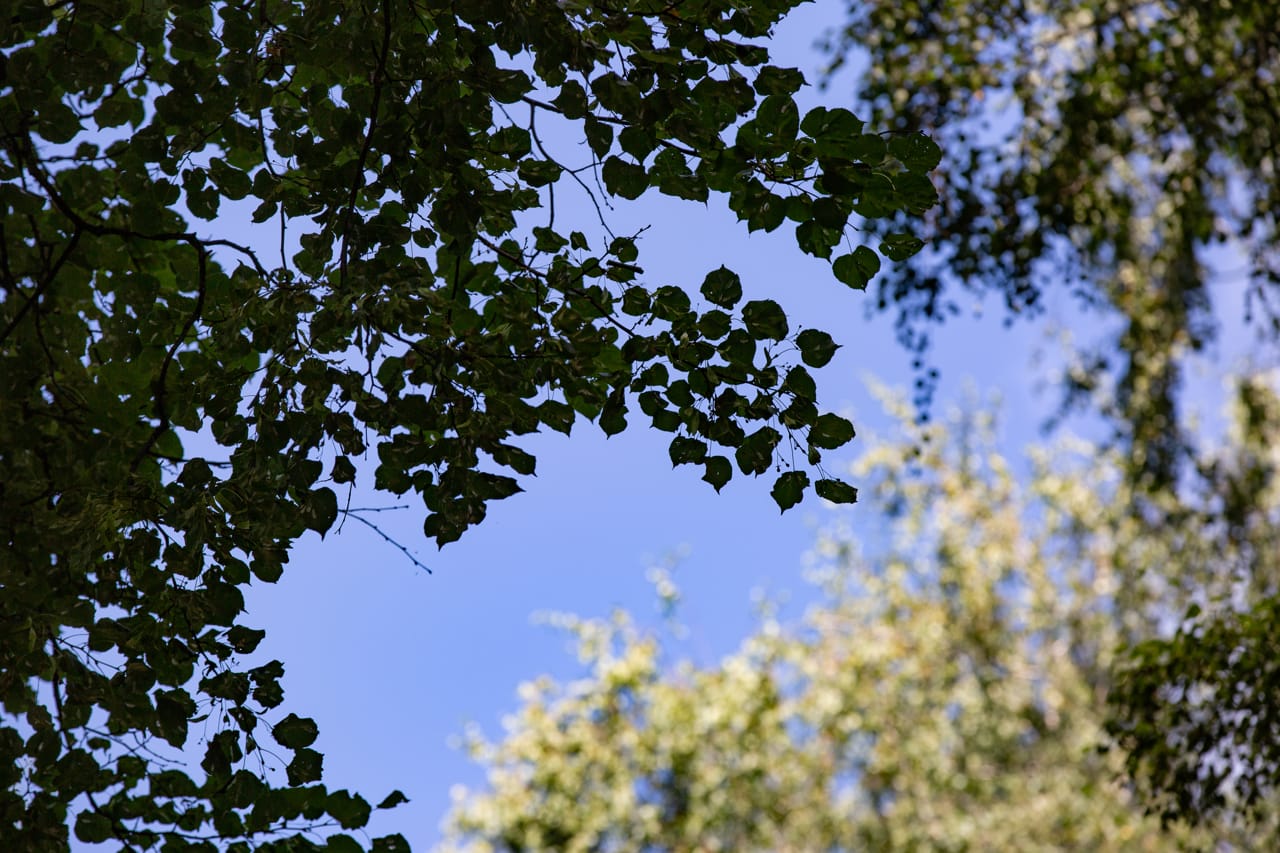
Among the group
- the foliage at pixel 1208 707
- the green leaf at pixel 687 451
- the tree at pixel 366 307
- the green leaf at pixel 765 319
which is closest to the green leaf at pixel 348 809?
the tree at pixel 366 307

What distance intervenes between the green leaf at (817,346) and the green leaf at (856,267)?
0.10 metres

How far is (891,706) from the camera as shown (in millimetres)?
12602

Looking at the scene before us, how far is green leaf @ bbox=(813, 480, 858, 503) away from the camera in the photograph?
2.05 metres

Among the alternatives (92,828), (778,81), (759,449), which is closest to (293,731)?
(92,828)

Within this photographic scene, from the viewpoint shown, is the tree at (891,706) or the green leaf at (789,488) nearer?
the green leaf at (789,488)

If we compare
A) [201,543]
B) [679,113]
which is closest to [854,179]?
[679,113]

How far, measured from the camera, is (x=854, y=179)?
1.92m

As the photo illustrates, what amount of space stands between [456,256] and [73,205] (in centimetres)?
118

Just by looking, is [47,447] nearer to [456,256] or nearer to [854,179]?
[456,256]

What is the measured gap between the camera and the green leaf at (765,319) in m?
2.06

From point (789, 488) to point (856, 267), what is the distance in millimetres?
386

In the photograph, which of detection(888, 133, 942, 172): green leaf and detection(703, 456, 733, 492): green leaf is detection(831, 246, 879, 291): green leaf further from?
detection(703, 456, 733, 492): green leaf

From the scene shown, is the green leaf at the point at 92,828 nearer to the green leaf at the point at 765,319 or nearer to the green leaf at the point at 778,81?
the green leaf at the point at 765,319

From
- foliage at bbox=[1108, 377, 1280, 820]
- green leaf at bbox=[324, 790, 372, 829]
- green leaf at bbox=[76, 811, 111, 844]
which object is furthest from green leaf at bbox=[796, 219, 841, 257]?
foliage at bbox=[1108, 377, 1280, 820]
